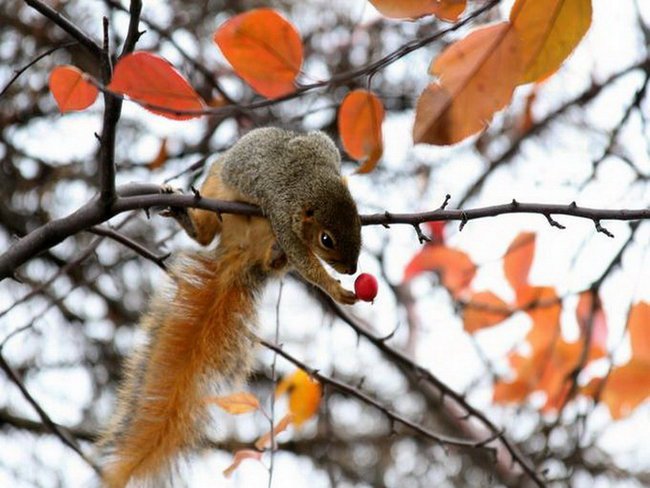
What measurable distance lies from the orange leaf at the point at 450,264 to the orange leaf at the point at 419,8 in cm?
147

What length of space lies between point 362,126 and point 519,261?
98 centimetres

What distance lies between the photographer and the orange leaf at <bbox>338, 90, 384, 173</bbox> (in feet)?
5.95

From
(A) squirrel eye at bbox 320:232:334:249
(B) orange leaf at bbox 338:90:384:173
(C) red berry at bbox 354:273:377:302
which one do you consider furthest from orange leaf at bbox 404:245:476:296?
(C) red berry at bbox 354:273:377:302

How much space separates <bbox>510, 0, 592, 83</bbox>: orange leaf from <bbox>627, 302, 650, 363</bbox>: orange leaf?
1.03 m

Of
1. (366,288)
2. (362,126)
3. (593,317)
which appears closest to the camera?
(366,288)

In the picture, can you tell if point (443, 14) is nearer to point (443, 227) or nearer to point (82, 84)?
point (82, 84)

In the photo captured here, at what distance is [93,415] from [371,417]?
3.85 feet

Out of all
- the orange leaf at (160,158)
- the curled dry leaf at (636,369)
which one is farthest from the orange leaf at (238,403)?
the orange leaf at (160,158)

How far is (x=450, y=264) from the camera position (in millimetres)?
2824

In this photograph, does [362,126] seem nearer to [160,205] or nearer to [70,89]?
[160,205]

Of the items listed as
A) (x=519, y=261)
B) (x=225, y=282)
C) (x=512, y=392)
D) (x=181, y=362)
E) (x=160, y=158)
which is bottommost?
(x=181, y=362)

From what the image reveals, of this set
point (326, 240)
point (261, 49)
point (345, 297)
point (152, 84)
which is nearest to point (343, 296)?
point (345, 297)

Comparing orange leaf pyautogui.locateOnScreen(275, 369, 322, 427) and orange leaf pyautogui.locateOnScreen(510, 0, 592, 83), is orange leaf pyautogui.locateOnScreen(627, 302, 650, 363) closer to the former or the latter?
orange leaf pyautogui.locateOnScreen(275, 369, 322, 427)

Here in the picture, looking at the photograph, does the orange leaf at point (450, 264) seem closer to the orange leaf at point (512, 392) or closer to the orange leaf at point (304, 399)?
the orange leaf at point (512, 392)
